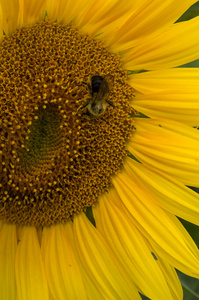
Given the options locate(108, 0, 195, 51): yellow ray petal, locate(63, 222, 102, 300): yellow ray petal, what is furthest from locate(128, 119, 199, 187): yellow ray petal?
locate(63, 222, 102, 300): yellow ray petal

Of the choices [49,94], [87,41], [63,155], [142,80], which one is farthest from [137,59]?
[63,155]

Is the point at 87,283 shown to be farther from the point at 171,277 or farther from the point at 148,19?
the point at 148,19

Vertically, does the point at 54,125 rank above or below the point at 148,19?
below

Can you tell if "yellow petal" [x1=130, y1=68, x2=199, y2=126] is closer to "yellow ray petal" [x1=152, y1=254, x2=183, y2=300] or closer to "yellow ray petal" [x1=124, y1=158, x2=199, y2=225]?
"yellow ray petal" [x1=124, y1=158, x2=199, y2=225]

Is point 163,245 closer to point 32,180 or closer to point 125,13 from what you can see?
point 32,180

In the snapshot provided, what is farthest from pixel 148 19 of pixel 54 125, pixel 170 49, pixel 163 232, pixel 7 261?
pixel 7 261

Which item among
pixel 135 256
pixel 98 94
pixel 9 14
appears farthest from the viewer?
pixel 135 256
